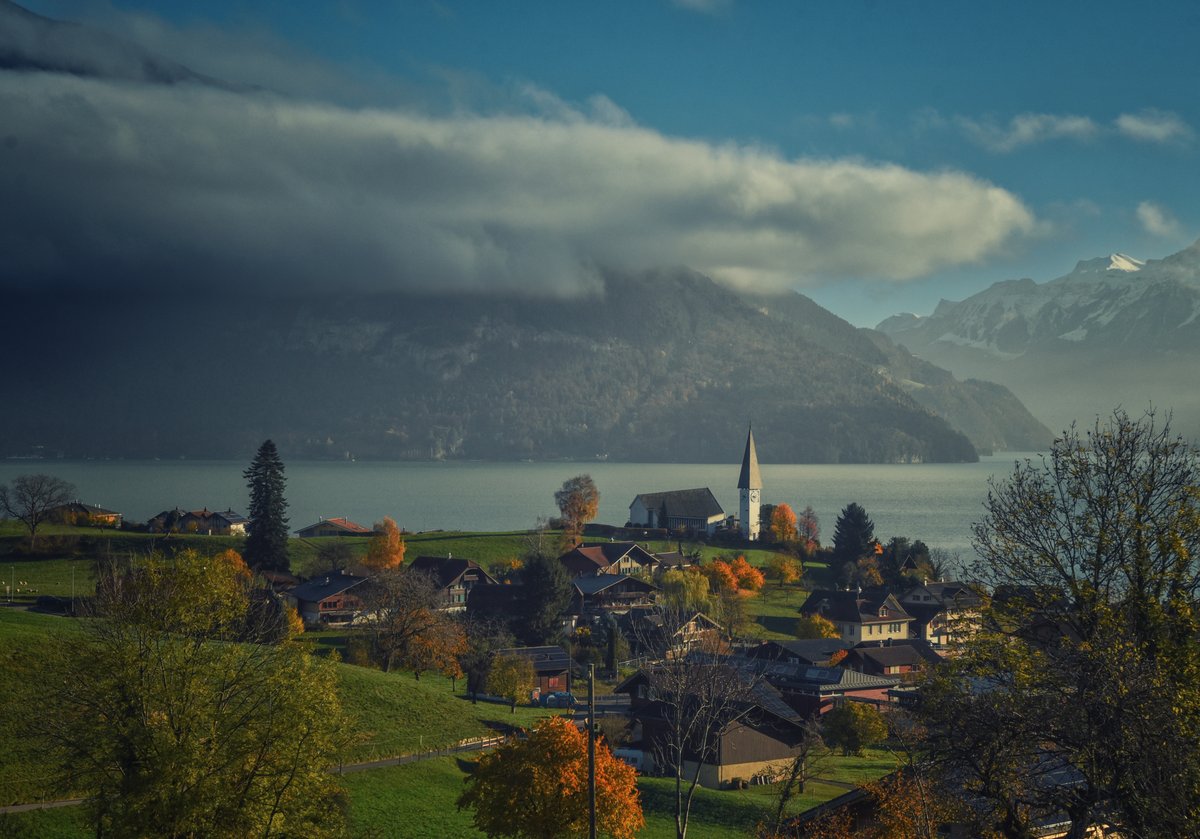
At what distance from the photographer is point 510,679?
2317 inches

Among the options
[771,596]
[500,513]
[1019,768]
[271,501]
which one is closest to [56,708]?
[1019,768]

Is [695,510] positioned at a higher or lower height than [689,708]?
higher

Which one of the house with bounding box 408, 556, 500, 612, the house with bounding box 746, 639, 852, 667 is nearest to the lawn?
the house with bounding box 746, 639, 852, 667

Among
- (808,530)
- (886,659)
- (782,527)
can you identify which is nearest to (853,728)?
(886,659)

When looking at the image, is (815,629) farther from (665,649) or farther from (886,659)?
(665,649)

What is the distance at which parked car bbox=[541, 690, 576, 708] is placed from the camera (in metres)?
59.5

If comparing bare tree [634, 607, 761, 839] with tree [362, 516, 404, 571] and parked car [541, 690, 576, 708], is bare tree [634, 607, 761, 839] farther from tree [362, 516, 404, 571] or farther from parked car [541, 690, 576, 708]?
tree [362, 516, 404, 571]

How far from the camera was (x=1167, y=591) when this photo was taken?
1930 cm

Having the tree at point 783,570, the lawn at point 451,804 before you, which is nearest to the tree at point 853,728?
the lawn at point 451,804

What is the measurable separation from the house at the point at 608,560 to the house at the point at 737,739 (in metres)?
49.9

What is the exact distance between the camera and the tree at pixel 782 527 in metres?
126

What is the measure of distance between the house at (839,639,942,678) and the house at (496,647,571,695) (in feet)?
60.1

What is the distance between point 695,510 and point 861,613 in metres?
56.6

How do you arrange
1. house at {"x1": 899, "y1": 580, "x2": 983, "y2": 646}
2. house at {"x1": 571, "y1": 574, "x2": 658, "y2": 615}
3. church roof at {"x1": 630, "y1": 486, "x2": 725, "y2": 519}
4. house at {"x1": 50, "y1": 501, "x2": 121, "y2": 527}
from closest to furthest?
house at {"x1": 571, "y1": 574, "x2": 658, "y2": 615}
house at {"x1": 899, "y1": 580, "x2": 983, "y2": 646}
house at {"x1": 50, "y1": 501, "x2": 121, "y2": 527}
church roof at {"x1": 630, "y1": 486, "x2": 725, "y2": 519}
